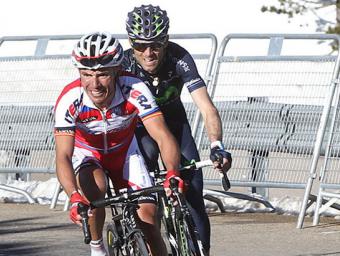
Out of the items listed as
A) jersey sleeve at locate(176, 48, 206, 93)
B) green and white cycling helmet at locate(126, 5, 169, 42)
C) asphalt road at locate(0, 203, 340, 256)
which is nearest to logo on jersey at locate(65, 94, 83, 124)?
green and white cycling helmet at locate(126, 5, 169, 42)

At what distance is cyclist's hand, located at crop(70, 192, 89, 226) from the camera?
7520mm

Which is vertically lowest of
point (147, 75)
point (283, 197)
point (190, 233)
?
point (283, 197)

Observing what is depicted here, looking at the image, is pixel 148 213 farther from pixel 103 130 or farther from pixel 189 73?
pixel 189 73

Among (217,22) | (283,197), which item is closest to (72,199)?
(283,197)

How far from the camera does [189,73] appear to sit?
9195 millimetres

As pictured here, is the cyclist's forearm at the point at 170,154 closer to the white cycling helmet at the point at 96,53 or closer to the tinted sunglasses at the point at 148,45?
the white cycling helmet at the point at 96,53

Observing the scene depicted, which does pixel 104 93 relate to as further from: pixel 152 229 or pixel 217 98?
pixel 217 98

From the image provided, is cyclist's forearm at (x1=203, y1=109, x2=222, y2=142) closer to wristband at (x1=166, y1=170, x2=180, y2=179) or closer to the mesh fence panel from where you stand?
wristband at (x1=166, y1=170, x2=180, y2=179)

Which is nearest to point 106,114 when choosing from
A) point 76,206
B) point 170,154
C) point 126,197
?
point 170,154

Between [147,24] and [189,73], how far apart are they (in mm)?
484

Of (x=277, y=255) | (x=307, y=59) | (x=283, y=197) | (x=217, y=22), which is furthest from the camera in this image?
(x=217, y=22)

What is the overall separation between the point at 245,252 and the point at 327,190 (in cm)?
262

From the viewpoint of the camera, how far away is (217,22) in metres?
19.5

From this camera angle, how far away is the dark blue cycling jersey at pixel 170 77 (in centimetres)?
920
